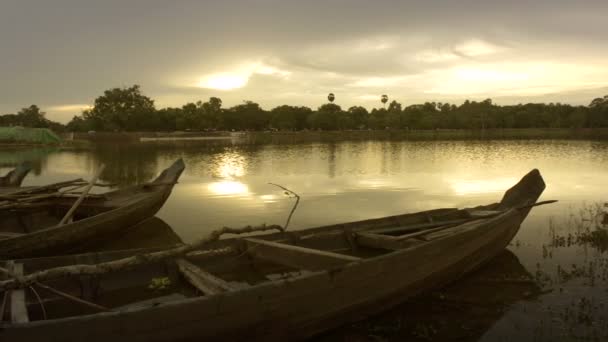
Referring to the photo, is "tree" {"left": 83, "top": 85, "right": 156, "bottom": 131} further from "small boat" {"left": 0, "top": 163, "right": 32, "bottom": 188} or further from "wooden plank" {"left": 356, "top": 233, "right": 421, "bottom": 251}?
"wooden plank" {"left": 356, "top": 233, "right": 421, "bottom": 251}

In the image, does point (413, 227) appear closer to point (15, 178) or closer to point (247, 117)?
point (15, 178)

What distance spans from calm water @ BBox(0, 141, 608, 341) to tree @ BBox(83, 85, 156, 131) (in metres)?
57.4

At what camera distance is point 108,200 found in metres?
11.0

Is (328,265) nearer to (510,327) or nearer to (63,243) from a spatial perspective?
(510,327)

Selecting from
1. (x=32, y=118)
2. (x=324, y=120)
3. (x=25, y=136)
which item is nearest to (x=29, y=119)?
(x=32, y=118)

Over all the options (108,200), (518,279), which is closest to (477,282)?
(518,279)

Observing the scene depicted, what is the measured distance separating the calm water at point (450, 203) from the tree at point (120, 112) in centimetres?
5744

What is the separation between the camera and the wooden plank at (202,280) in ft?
15.7

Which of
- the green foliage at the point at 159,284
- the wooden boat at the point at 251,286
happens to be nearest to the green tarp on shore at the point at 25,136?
the wooden boat at the point at 251,286

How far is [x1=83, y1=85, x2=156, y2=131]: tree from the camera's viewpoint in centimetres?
8419

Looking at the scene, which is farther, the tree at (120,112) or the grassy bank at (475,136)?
the tree at (120,112)

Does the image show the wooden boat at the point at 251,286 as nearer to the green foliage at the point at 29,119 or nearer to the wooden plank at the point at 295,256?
the wooden plank at the point at 295,256

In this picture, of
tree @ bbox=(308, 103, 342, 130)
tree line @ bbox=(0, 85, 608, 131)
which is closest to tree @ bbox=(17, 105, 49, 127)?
tree line @ bbox=(0, 85, 608, 131)

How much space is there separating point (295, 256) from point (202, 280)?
1.23 meters
